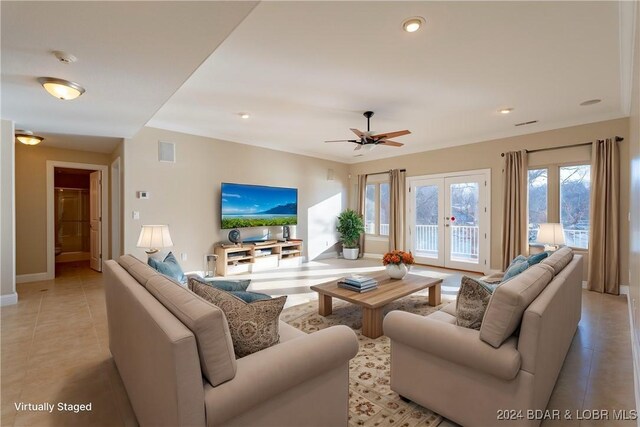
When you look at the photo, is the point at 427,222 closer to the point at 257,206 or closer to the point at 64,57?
the point at 257,206

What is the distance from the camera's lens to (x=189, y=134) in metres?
5.21

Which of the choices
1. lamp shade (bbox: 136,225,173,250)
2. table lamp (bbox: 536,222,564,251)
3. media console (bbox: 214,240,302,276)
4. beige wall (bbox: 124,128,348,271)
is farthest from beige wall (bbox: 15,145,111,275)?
table lamp (bbox: 536,222,564,251)

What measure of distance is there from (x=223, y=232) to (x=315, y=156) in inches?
116

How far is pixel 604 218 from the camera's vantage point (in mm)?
4387

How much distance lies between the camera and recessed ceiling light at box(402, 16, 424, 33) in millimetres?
2256

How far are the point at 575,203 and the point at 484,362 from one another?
4787mm

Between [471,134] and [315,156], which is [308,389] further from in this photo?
[315,156]

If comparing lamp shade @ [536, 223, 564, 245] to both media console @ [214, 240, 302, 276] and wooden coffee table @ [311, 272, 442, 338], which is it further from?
media console @ [214, 240, 302, 276]

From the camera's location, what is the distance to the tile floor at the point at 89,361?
1868mm

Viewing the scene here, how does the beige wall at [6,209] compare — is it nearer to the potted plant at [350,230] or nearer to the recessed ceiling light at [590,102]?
the potted plant at [350,230]

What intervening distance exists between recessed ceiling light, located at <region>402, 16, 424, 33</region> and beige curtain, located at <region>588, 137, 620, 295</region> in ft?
13.2

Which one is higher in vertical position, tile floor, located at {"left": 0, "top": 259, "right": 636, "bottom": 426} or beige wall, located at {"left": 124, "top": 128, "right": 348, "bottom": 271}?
beige wall, located at {"left": 124, "top": 128, "right": 348, "bottom": 271}

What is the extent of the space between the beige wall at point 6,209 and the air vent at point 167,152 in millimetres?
1705

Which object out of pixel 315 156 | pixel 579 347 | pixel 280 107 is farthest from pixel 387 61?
pixel 315 156
